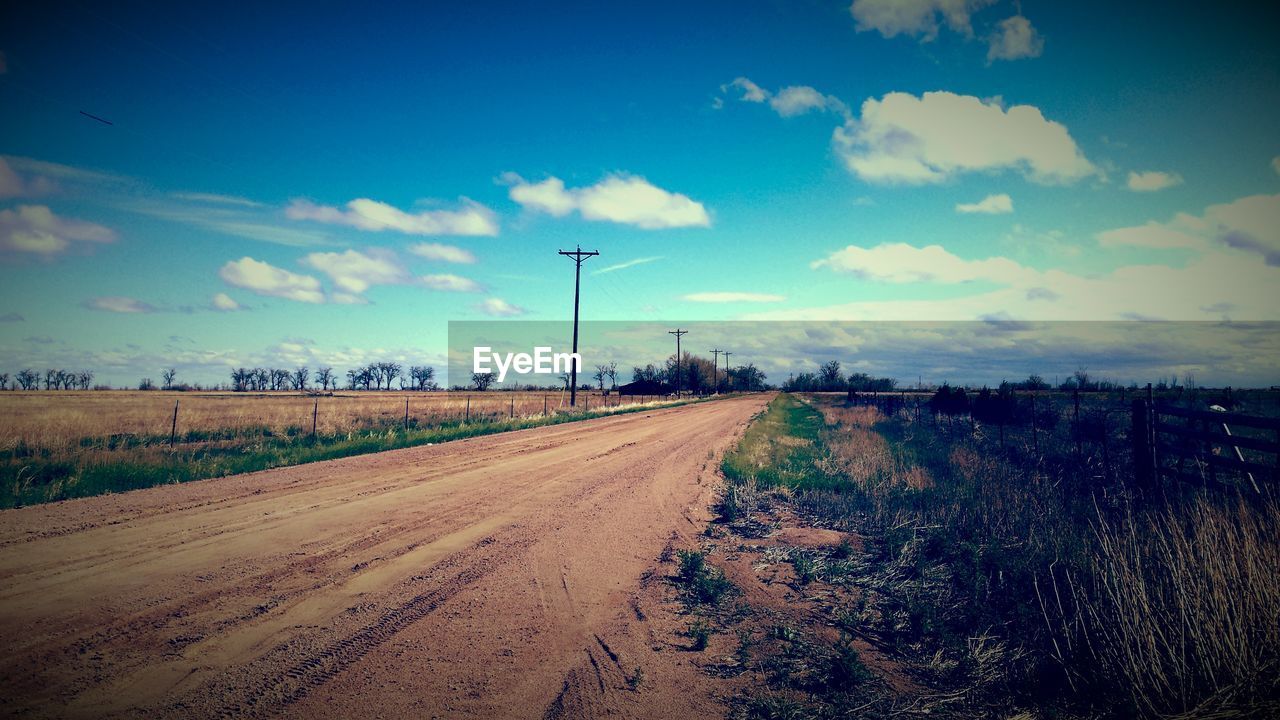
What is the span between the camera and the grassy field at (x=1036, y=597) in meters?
3.74

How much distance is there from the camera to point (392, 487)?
10.6m

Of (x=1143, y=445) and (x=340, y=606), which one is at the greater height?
(x=1143, y=445)

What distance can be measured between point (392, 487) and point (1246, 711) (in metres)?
11.4

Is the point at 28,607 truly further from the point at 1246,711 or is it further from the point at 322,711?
the point at 1246,711

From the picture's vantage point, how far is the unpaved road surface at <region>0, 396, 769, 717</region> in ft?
12.1

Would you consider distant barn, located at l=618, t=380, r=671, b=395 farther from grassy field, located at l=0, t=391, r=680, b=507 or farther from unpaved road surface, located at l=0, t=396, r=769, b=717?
unpaved road surface, located at l=0, t=396, r=769, b=717

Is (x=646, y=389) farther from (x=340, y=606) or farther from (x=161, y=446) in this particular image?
(x=340, y=606)

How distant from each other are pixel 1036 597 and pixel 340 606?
7.10m

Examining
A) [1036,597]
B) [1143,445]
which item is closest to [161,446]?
[1036,597]

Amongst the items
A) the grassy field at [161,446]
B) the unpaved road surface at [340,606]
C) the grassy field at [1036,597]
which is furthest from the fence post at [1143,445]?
the grassy field at [161,446]

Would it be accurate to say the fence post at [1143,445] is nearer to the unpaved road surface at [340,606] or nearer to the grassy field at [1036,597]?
the grassy field at [1036,597]

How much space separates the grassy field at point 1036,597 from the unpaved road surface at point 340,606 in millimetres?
1475

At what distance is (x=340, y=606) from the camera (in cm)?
507

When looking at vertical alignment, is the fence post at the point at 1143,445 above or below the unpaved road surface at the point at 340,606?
above
